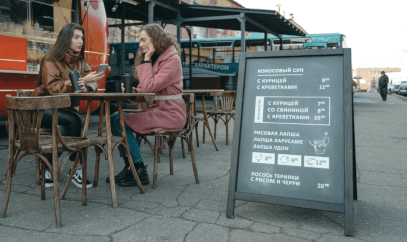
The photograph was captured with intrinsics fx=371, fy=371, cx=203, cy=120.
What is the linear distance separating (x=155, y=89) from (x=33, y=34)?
415cm

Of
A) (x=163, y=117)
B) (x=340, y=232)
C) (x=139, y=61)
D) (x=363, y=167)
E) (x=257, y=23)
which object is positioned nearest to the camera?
(x=340, y=232)

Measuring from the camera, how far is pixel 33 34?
651 cm

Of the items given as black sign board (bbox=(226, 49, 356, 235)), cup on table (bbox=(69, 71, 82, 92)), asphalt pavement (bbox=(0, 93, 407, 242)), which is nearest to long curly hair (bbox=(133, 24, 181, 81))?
cup on table (bbox=(69, 71, 82, 92))

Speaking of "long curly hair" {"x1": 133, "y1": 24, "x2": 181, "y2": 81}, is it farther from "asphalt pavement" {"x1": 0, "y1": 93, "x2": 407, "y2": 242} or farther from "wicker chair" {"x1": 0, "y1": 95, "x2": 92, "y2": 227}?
"asphalt pavement" {"x1": 0, "y1": 93, "x2": 407, "y2": 242}

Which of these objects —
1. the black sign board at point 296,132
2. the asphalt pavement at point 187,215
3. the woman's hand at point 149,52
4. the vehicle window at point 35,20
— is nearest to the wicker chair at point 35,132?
the asphalt pavement at point 187,215

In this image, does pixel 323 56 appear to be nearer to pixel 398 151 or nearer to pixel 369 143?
pixel 398 151

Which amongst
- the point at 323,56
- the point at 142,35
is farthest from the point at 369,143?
the point at 142,35

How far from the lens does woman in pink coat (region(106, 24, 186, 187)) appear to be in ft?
11.4

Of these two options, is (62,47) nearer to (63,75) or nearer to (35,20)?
(63,75)

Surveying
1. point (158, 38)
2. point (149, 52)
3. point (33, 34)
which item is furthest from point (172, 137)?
point (33, 34)

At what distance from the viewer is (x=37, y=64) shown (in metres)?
6.50

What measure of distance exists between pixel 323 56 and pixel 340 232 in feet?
4.12

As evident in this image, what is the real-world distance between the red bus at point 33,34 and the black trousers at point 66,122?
2499mm

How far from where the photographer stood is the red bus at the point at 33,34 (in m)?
5.89
